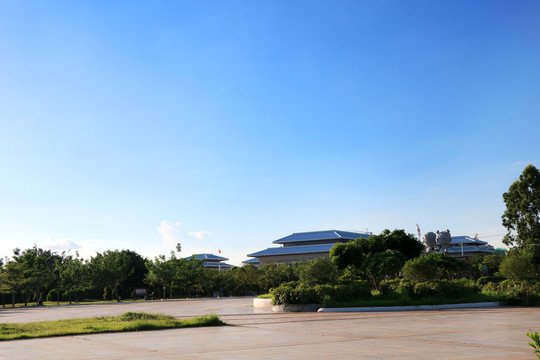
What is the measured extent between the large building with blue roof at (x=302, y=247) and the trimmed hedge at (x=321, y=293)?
7920 centimetres

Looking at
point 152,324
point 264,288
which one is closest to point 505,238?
point 264,288

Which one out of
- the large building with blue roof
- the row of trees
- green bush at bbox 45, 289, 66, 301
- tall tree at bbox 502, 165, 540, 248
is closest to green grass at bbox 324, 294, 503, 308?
tall tree at bbox 502, 165, 540, 248

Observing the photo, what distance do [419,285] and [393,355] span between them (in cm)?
1666

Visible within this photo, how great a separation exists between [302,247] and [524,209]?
63661 millimetres

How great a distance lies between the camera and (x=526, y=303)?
2266 centimetres

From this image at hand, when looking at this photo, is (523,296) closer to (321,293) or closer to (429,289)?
(429,289)

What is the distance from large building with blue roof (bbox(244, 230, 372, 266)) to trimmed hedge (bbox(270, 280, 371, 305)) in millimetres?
79198

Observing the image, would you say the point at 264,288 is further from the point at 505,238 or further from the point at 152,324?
the point at 152,324

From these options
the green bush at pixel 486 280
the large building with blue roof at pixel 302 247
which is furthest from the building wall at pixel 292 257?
the green bush at pixel 486 280

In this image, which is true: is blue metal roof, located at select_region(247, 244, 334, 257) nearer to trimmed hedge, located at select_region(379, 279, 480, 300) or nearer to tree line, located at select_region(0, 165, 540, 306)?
tree line, located at select_region(0, 165, 540, 306)

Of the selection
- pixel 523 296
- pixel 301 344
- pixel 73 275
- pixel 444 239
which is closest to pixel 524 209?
pixel 444 239

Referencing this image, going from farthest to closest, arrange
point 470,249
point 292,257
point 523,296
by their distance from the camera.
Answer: point 292,257 → point 470,249 → point 523,296

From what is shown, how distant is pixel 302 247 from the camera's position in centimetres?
11044

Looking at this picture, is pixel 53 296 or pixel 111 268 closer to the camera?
Answer: pixel 111 268
